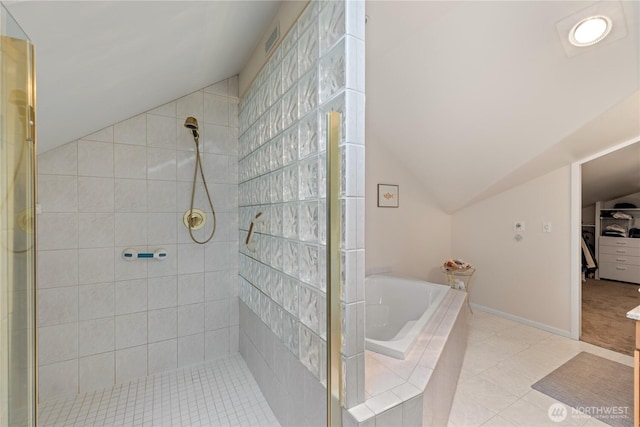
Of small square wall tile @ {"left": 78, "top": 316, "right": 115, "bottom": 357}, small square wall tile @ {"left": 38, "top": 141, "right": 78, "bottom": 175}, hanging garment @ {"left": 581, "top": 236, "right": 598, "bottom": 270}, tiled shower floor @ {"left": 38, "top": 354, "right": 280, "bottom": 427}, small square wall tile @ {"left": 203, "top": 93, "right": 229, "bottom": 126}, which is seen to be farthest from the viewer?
hanging garment @ {"left": 581, "top": 236, "right": 598, "bottom": 270}

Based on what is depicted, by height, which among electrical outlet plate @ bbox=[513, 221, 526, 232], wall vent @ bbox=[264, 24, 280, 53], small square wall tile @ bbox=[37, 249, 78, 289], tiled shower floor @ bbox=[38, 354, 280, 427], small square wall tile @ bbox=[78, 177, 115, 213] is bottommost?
tiled shower floor @ bbox=[38, 354, 280, 427]

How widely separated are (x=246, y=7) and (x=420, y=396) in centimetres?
197

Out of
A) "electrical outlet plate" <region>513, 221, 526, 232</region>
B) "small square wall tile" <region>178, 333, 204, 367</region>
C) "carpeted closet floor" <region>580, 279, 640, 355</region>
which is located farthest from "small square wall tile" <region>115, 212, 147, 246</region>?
"carpeted closet floor" <region>580, 279, 640, 355</region>

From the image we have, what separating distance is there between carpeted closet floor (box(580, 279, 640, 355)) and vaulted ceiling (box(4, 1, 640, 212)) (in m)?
1.67

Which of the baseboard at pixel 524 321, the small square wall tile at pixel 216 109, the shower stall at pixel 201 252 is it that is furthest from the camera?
the baseboard at pixel 524 321

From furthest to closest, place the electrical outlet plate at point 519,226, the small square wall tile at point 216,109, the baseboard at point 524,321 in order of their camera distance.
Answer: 1. the electrical outlet plate at point 519,226
2. the baseboard at point 524,321
3. the small square wall tile at point 216,109

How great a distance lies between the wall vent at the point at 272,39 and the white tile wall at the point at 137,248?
0.78 m

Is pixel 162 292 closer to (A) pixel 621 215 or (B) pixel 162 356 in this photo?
(B) pixel 162 356

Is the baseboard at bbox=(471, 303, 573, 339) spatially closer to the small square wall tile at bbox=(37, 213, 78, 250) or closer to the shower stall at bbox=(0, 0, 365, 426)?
the shower stall at bbox=(0, 0, 365, 426)

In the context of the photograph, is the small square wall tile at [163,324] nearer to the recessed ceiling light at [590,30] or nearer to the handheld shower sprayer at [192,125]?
the handheld shower sprayer at [192,125]

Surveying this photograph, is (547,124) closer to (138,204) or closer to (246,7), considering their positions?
(246,7)

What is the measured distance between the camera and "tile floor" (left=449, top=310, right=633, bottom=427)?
5.15 feet

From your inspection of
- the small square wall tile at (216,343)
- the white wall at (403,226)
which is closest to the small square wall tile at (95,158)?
the small square wall tile at (216,343)

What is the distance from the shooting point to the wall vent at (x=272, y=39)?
4.86 ft
